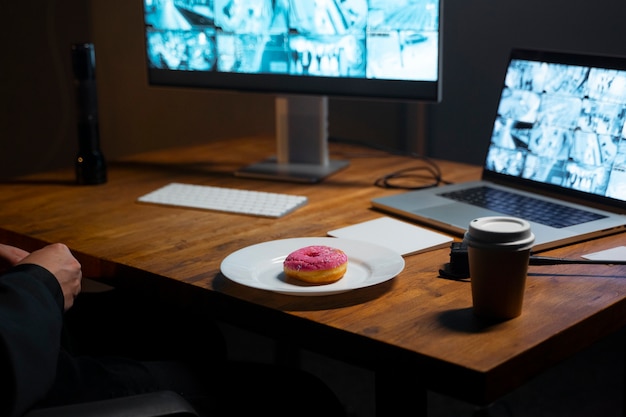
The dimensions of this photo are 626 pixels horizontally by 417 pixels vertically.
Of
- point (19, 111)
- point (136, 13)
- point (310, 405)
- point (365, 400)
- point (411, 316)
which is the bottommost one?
point (365, 400)

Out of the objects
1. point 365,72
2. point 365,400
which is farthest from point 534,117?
point 365,400

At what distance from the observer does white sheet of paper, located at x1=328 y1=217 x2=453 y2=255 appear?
1274 mm

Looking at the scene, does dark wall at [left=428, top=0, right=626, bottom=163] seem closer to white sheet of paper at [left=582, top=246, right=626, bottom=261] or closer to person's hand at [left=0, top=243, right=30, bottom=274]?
white sheet of paper at [left=582, top=246, right=626, bottom=261]

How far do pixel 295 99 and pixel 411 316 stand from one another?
0.93m

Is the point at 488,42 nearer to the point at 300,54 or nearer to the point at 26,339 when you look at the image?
the point at 300,54

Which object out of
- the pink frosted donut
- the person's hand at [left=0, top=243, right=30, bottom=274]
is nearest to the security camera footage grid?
the pink frosted donut

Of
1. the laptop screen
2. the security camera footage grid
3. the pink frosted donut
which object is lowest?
the pink frosted donut

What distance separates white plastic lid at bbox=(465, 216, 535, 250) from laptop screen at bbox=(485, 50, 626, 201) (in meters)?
0.45

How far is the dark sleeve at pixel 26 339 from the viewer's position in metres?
0.86

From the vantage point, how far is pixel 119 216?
150cm

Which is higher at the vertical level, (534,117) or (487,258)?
(534,117)

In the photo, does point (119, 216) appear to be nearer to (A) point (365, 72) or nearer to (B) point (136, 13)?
(A) point (365, 72)

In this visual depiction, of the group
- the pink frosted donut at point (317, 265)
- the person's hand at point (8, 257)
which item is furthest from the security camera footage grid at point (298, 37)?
the person's hand at point (8, 257)

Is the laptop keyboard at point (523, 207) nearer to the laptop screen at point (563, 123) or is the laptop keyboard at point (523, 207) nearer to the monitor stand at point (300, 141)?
the laptop screen at point (563, 123)
